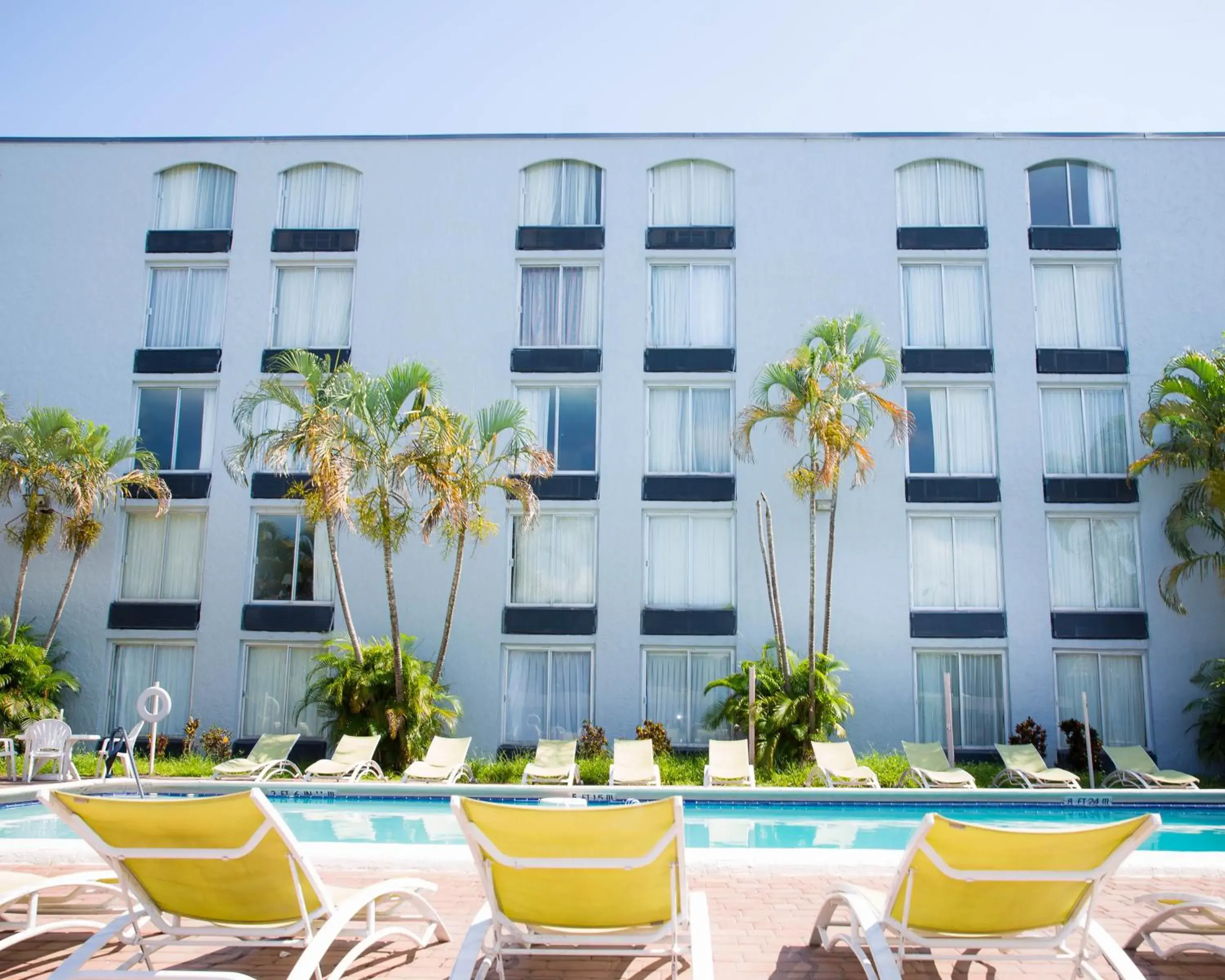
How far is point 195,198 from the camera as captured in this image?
21766 millimetres

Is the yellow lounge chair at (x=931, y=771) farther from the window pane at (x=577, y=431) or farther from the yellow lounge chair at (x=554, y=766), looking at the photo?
the window pane at (x=577, y=431)

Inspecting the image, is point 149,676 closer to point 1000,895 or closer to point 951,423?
point 951,423

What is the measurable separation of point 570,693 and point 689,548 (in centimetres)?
349

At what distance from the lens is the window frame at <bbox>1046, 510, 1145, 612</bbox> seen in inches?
763

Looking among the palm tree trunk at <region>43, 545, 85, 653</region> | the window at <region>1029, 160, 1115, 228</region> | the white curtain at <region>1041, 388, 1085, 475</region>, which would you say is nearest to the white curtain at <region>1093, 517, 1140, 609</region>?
the white curtain at <region>1041, 388, 1085, 475</region>

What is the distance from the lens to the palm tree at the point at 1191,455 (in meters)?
18.0

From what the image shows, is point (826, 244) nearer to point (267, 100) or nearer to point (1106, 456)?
point (1106, 456)

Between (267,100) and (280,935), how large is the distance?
20223mm

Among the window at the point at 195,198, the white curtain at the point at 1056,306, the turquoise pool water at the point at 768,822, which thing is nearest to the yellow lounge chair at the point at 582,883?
the turquoise pool water at the point at 768,822

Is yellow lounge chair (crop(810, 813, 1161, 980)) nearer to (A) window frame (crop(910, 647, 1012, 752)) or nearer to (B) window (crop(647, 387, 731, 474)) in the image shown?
(A) window frame (crop(910, 647, 1012, 752))

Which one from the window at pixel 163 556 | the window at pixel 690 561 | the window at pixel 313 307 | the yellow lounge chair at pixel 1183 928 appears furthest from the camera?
the window at pixel 313 307

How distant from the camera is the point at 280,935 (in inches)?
170

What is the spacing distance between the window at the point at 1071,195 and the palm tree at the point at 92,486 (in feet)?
58.5

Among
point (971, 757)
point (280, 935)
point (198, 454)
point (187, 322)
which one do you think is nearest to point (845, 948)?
point (280, 935)
